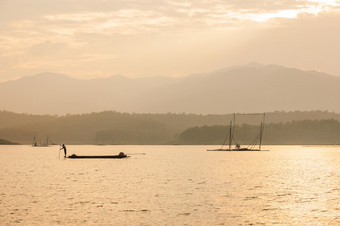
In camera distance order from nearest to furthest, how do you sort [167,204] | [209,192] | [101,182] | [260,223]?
[260,223]
[167,204]
[209,192]
[101,182]

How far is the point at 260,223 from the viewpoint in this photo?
51.6 meters

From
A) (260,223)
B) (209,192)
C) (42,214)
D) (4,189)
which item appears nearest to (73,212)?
(42,214)

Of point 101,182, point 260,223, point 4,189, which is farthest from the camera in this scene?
point 101,182

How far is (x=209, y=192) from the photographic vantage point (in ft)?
270

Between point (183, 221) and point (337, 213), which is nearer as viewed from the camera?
point (183, 221)

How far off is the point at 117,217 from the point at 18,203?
18.5 m

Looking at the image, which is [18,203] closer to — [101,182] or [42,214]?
[42,214]

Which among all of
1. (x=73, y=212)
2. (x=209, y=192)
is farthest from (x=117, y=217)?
(x=209, y=192)

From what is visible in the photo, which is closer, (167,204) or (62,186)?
(167,204)

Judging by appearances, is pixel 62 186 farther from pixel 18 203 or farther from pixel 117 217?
pixel 117 217

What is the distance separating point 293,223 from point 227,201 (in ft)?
60.3

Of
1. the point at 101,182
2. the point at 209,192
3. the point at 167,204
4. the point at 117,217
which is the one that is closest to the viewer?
the point at 117,217

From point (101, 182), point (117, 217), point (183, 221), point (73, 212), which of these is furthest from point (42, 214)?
point (101, 182)

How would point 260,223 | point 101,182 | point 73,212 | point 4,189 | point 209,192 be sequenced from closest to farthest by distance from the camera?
point 260,223 → point 73,212 → point 209,192 → point 4,189 → point 101,182
